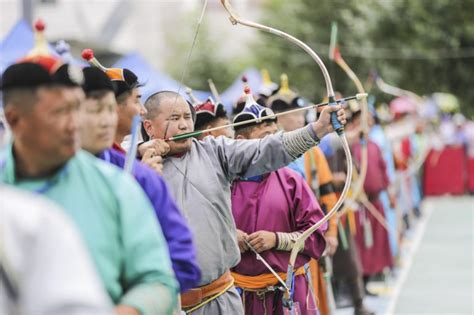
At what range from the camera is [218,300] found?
547 centimetres

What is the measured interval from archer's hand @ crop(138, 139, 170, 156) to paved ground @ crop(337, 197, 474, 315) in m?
5.97

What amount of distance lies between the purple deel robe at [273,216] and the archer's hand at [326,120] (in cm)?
141

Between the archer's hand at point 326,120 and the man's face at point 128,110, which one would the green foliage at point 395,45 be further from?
the man's face at point 128,110

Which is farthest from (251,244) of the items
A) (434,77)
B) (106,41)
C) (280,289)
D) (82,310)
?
(434,77)

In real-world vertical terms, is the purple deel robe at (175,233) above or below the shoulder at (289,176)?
above

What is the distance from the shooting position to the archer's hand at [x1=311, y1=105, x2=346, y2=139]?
200 inches

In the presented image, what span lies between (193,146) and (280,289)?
1.44 metres

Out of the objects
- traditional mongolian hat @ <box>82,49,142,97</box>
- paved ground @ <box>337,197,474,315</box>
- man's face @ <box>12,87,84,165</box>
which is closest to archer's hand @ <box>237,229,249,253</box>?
traditional mongolian hat @ <box>82,49,142,97</box>

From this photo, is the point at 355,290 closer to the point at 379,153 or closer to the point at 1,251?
the point at 379,153

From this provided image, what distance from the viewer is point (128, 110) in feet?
15.1

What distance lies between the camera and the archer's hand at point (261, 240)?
6242 millimetres

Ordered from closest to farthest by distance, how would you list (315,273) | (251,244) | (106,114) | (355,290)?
(106,114) < (251,244) < (315,273) < (355,290)

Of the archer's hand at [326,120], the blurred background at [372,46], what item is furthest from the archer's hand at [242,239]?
the blurred background at [372,46]

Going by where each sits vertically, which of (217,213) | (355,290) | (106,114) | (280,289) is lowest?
(355,290)
